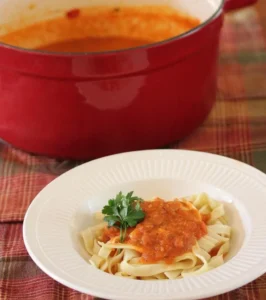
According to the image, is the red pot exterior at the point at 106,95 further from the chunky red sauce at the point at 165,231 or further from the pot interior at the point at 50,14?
the pot interior at the point at 50,14

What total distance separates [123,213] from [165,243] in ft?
0.33

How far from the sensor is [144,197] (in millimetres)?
1387

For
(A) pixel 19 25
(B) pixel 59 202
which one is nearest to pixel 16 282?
(B) pixel 59 202

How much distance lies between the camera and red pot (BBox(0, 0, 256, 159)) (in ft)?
4.63

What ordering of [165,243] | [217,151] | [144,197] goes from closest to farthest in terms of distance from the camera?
1. [165,243]
2. [144,197]
3. [217,151]

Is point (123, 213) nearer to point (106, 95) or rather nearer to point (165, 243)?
point (165, 243)

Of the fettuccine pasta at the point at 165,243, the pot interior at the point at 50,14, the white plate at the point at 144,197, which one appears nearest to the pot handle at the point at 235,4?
the pot interior at the point at 50,14

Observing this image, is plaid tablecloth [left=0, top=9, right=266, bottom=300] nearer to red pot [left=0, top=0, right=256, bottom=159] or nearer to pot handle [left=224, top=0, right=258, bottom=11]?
red pot [left=0, top=0, right=256, bottom=159]

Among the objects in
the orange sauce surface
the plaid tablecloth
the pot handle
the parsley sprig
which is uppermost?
the pot handle

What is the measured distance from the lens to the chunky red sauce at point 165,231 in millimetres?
1186

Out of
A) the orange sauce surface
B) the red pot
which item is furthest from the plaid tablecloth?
the orange sauce surface

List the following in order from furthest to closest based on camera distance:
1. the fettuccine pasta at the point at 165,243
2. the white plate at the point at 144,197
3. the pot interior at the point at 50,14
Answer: the pot interior at the point at 50,14 → the fettuccine pasta at the point at 165,243 → the white plate at the point at 144,197

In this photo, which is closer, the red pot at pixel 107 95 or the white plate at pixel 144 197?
the white plate at pixel 144 197

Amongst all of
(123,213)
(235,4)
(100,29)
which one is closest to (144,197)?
(123,213)
